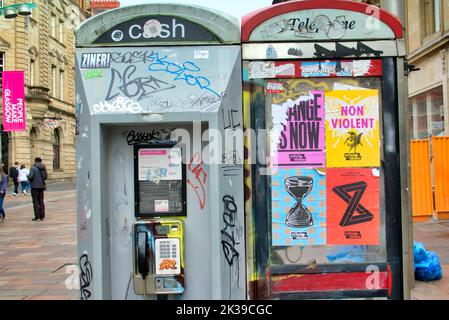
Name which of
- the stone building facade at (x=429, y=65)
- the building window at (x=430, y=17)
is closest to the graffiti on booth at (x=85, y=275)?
the stone building facade at (x=429, y=65)

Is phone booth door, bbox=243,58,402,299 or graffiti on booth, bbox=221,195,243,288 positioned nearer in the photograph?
graffiti on booth, bbox=221,195,243,288

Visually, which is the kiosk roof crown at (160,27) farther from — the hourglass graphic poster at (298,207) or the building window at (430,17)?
the building window at (430,17)

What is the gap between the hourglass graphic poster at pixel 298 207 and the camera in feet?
12.1

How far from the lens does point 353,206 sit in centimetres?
370

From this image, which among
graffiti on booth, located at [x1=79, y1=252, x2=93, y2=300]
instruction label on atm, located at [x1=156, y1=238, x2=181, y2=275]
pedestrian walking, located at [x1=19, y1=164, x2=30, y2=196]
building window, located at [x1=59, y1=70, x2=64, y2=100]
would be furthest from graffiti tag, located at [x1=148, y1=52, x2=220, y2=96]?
building window, located at [x1=59, y1=70, x2=64, y2=100]

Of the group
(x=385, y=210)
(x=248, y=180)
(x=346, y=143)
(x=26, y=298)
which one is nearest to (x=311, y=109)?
(x=346, y=143)

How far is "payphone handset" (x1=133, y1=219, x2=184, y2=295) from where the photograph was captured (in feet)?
12.0

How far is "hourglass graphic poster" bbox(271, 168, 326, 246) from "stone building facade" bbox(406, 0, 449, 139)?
11.4 m

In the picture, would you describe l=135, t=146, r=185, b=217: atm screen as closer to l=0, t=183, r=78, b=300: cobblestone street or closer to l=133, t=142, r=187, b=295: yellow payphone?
l=133, t=142, r=187, b=295: yellow payphone

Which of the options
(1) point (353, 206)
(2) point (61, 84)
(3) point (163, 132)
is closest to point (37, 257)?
(3) point (163, 132)

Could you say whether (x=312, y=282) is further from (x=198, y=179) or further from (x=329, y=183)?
(x=198, y=179)
